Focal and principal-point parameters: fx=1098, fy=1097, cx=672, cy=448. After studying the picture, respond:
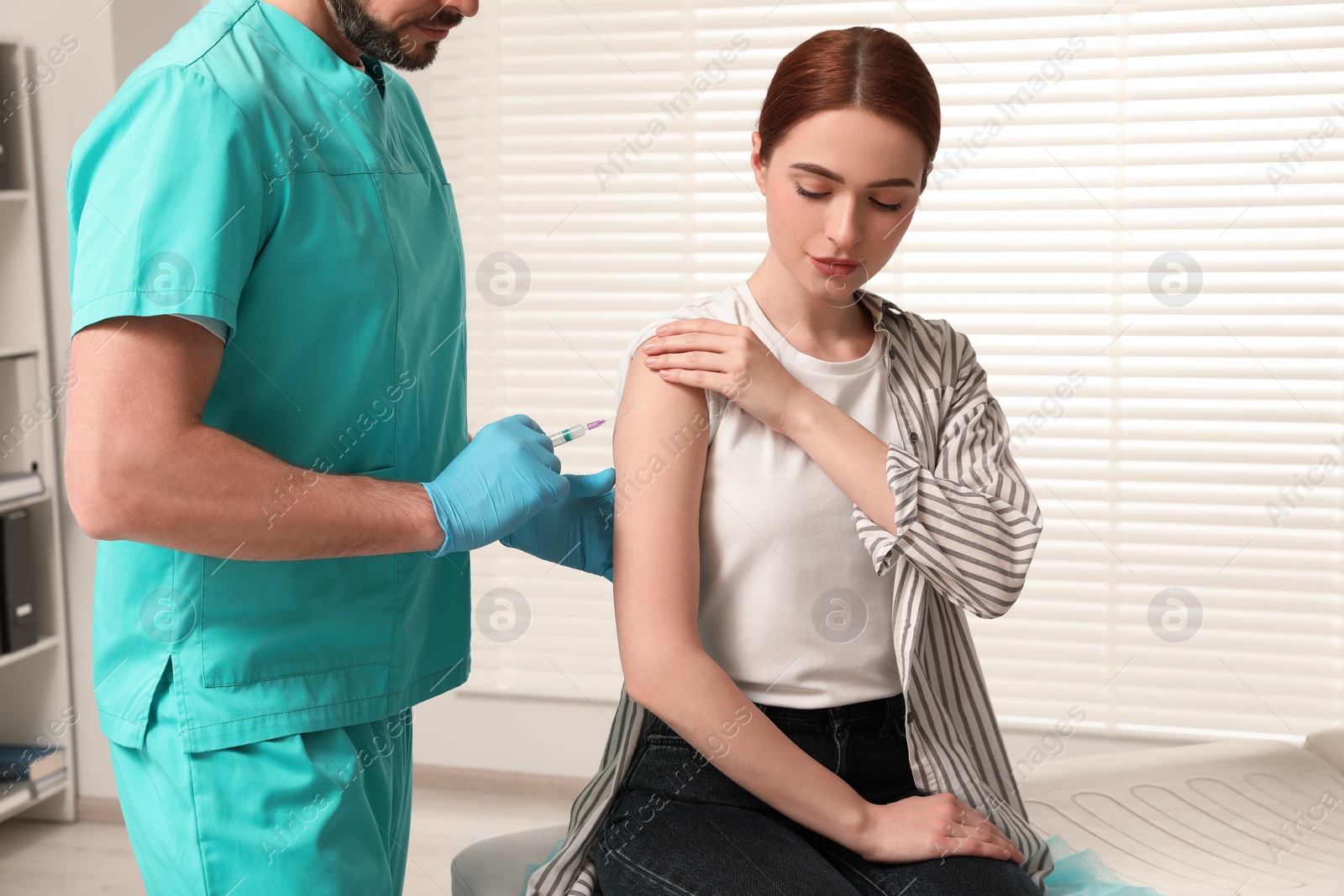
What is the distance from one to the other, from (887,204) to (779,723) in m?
0.58

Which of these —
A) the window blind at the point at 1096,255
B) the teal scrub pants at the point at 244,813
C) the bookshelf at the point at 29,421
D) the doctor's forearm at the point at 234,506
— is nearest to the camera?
the doctor's forearm at the point at 234,506

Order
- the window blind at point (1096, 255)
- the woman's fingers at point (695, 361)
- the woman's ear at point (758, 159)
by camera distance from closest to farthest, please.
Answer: the woman's fingers at point (695, 361), the woman's ear at point (758, 159), the window blind at point (1096, 255)

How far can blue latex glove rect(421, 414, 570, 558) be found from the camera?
110 centimetres

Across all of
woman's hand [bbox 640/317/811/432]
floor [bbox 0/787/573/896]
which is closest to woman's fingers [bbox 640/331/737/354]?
woman's hand [bbox 640/317/811/432]

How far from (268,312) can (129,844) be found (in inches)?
92.3

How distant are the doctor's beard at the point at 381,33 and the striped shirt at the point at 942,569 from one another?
16.0 inches

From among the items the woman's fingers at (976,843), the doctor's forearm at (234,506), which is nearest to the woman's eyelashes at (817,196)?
the doctor's forearm at (234,506)

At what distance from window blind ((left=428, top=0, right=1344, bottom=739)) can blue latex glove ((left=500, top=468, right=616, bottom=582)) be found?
1387 millimetres

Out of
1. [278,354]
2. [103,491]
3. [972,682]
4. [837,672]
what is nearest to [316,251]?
[278,354]

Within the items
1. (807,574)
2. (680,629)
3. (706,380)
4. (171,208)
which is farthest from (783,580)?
(171,208)

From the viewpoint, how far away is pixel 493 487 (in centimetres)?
114

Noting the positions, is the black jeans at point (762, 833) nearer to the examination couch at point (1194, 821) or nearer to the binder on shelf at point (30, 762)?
the examination couch at point (1194, 821)

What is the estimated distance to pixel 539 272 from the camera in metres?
2.87

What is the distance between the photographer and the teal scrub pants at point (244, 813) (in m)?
1.06
